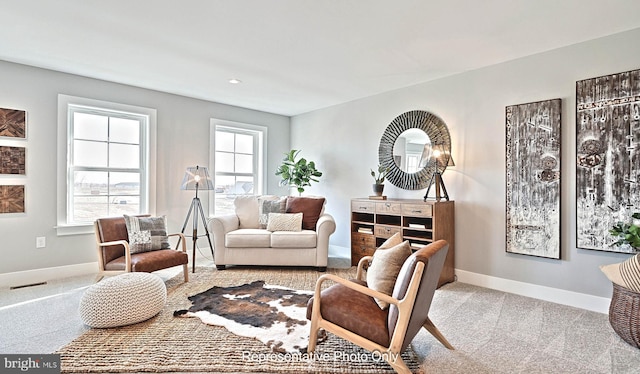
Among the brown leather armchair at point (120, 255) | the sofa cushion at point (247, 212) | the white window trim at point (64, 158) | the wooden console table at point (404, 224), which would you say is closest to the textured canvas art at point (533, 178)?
the wooden console table at point (404, 224)

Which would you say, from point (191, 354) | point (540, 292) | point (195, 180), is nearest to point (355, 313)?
point (191, 354)

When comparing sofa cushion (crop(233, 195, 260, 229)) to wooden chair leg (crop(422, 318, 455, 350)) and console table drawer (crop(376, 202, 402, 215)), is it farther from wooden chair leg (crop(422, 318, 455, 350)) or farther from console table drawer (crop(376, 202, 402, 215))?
wooden chair leg (crop(422, 318, 455, 350))

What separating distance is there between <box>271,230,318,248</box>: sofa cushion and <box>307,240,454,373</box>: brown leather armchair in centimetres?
208

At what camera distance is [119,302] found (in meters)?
2.50

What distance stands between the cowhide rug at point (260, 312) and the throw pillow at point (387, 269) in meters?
0.64

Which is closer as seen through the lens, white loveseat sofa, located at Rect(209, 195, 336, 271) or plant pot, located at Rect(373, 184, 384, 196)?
white loveseat sofa, located at Rect(209, 195, 336, 271)

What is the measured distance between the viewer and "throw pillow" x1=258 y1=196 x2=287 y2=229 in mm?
4719

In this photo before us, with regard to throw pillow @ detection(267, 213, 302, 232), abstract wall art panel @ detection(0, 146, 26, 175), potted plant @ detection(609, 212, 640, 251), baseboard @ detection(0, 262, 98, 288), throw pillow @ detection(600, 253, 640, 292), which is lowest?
baseboard @ detection(0, 262, 98, 288)

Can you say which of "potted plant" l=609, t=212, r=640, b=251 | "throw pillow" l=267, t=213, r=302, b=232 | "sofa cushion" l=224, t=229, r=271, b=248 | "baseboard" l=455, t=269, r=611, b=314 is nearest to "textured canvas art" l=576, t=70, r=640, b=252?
"potted plant" l=609, t=212, r=640, b=251

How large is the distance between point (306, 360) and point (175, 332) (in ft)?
3.48

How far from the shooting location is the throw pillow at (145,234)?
11.6ft

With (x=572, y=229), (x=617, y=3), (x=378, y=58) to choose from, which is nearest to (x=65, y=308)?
(x=378, y=58)

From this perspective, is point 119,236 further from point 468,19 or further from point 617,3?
point 617,3

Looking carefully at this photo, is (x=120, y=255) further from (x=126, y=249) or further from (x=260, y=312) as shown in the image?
(x=260, y=312)
